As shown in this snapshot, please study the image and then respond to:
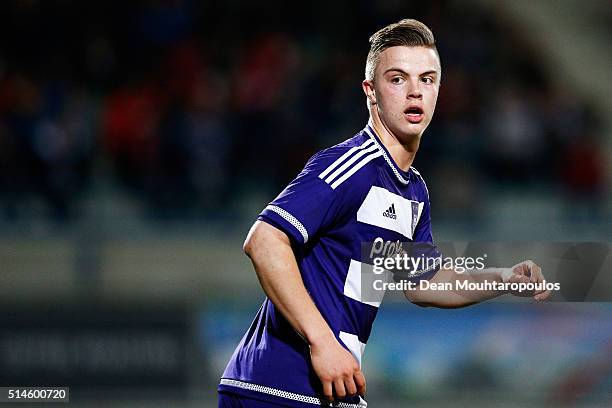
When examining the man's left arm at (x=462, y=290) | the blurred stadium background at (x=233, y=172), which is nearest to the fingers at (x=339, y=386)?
the man's left arm at (x=462, y=290)

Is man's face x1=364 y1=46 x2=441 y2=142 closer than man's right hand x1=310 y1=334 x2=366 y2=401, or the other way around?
man's right hand x1=310 y1=334 x2=366 y2=401

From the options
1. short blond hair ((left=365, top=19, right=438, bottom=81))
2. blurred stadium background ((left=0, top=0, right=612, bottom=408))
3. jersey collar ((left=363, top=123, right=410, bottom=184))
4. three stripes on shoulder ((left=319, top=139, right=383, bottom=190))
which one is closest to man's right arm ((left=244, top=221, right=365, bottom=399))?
three stripes on shoulder ((left=319, top=139, right=383, bottom=190))

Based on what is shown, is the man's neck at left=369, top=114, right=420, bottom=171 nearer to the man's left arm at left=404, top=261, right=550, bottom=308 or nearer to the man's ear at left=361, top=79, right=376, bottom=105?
the man's ear at left=361, top=79, right=376, bottom=105

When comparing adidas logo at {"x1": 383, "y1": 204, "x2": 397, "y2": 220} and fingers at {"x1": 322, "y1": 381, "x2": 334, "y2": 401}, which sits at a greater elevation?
adidas logo at {"x1": 383, "y1": 204, "x2": 397, "y2": 220}

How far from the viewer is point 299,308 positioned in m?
3.23

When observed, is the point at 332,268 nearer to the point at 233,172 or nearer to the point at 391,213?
the point at 391,213

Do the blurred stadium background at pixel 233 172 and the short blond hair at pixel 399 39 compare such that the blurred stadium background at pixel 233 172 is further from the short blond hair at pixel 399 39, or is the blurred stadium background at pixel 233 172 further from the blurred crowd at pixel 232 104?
the short blond hair at pixel 399 39

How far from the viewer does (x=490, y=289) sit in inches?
150

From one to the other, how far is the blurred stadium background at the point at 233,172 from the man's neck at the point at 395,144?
3633mm

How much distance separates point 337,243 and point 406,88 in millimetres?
607

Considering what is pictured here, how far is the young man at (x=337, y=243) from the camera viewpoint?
3.25 metres

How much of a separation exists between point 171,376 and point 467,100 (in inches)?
178

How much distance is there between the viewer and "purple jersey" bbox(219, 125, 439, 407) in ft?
11.3

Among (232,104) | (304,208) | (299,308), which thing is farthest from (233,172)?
(299,308)
